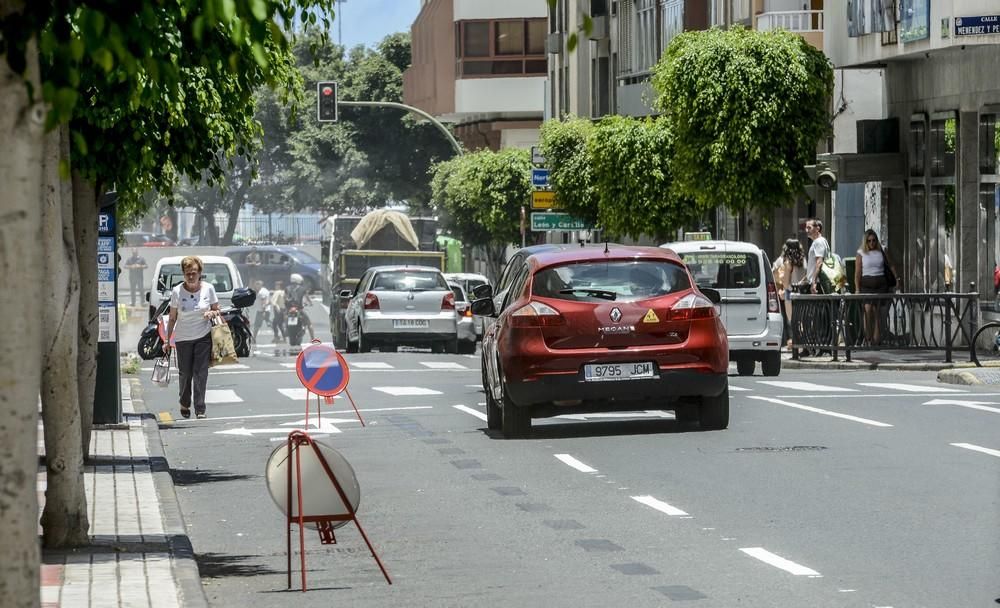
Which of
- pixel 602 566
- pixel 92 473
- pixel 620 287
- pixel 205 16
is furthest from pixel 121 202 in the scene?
pixel 205 16

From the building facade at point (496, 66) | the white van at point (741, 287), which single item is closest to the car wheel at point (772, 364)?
the white van at point (741, 287)

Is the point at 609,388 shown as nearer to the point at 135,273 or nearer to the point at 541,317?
the point at 541,317

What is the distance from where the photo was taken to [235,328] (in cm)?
3816

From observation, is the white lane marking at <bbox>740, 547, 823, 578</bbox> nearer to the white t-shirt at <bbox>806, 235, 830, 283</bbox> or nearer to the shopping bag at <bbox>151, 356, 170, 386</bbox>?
the shopping bag at <bbox>151, 356, 170, 386</bbox>

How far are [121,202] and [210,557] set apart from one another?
18.1 feet

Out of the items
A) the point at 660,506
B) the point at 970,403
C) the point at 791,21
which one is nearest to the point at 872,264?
the point at 970,403

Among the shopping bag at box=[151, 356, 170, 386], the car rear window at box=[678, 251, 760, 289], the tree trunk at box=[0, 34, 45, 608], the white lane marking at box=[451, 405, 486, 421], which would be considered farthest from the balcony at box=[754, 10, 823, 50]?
the tree trunk at box=[0, 34, 45, 608]

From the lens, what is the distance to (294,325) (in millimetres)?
57062

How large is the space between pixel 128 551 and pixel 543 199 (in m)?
45.8

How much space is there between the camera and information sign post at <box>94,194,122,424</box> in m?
20.0

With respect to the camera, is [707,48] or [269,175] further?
[269,175]

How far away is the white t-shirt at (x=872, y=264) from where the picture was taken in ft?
102

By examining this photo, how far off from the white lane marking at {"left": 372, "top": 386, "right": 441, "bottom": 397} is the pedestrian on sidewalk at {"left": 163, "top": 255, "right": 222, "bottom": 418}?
3474mm

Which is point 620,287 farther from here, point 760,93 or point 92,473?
point 760,93
